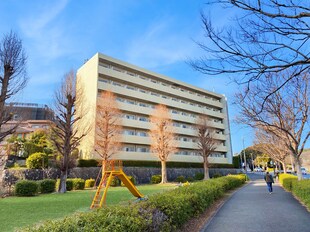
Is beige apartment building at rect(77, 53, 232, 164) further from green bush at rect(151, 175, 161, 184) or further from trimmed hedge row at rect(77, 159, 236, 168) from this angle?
green bush at rect(151, 175, 161, 184)

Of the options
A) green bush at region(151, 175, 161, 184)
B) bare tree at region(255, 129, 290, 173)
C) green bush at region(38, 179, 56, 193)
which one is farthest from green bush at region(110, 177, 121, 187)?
bare tree at region(255, 129, 290, 173)

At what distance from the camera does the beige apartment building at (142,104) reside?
1264 inches

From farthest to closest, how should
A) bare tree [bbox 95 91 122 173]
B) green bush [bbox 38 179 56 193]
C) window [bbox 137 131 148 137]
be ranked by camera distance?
1. window [bbox 137 131 148 137]
2. bare tree [bbox 95 91 122 173]
3. green bush [bbox 38 179 56 193]

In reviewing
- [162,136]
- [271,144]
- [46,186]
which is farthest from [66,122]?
[271,144]

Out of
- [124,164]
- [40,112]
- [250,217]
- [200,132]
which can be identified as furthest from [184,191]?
[40,112]

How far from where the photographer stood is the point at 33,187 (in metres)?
16.0

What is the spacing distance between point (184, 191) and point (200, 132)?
27.6 m

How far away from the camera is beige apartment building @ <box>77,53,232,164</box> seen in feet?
105

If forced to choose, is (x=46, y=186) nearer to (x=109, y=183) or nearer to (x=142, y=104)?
(x=109, y=183)

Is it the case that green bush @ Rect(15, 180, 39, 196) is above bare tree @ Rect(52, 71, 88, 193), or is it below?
below

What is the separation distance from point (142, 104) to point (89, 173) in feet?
47.4

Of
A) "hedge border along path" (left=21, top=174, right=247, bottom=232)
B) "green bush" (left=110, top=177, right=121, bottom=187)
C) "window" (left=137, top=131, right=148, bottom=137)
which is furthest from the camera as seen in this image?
"window" (left=137, top=131, right=148, bottom=137)

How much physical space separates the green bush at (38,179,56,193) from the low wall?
418 cm

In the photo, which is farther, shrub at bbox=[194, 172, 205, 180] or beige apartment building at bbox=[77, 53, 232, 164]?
shrub at bbox=[194, 172, 205, 180]
